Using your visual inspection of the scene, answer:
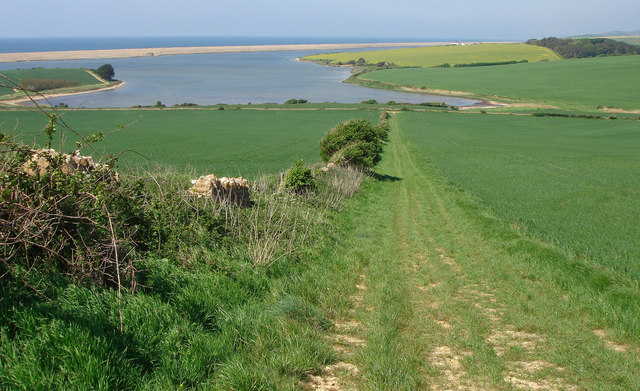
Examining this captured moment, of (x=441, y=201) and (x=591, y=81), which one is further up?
(x=591, y=81)

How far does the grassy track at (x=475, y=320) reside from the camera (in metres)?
4.82

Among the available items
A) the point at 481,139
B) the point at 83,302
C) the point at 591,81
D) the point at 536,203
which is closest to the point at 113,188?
the point at 83,302

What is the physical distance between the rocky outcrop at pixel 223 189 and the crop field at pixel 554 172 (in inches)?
304

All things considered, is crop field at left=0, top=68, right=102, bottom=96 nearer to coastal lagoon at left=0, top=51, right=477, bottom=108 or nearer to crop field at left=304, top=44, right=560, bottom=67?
coastal lagoon at left=0, top=51, right=477, bottom=108

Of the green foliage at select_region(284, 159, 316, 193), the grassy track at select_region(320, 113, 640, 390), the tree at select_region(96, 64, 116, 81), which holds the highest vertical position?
the tree at select_region(96, 64, 116, 81)

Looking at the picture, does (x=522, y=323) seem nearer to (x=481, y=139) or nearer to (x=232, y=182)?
(x=232, y=182)

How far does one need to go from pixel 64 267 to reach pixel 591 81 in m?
112

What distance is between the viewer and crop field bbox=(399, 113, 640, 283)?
12156 millimetres

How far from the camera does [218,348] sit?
4.77 meters

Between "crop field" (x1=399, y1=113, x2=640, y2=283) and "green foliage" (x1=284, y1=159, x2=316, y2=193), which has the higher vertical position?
"green foliage" (x1=284, y1=159, x2=316, y2=193)

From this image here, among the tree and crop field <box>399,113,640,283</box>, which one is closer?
crop field <box>399,113,640,283</box>

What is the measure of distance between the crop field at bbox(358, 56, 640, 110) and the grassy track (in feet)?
241

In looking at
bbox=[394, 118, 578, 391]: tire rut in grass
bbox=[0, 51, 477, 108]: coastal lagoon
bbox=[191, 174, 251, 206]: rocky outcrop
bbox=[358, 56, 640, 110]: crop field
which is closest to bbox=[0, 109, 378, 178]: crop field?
bbox=[191, 174, 251, 206]: rocky outcrop

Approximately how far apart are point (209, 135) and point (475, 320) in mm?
40622
